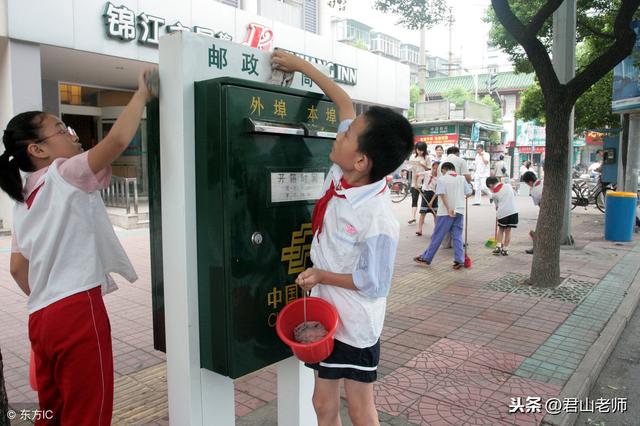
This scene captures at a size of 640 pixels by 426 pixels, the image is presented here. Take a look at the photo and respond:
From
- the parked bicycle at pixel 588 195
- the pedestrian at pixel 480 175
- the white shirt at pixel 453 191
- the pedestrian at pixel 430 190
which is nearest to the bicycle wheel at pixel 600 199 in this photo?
the parked bicycle at pixel 588 195

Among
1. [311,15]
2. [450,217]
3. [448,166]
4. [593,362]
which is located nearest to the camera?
[593,362]

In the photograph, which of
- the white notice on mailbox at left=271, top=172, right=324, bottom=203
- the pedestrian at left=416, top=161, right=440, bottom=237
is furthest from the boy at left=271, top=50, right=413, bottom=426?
the pedestrian at left=416, top=161, right=440, bottom=237

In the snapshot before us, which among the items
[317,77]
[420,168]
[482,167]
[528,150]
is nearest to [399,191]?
[482,167]

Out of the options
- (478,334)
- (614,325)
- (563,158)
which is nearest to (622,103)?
(563,158)

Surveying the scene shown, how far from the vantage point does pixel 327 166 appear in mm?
2447

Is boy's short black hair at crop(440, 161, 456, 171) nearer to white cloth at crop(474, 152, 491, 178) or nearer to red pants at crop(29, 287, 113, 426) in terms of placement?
red pants at crop(29, 287, 113, 426)

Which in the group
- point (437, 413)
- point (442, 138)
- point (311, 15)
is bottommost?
point (437, 413)

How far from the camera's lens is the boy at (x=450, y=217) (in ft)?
23.6

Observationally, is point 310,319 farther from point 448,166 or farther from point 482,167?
point 482,167

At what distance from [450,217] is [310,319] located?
5491mm

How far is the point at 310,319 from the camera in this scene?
6.84 ft

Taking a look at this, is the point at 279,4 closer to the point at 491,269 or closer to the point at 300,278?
the point at 491,269

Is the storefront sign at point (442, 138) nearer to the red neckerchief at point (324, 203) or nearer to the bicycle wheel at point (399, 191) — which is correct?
the bicycle wheel at point (399, 191)

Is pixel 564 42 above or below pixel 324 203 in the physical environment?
above
